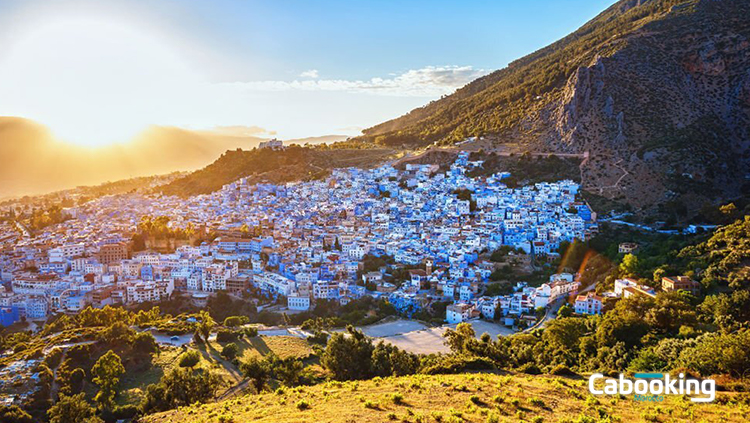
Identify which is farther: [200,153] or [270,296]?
[200,153]

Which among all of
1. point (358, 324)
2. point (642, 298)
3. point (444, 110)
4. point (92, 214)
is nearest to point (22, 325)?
point (358, 324)

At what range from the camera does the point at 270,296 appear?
2625cm

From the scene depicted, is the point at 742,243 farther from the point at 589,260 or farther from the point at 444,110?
the point at 444,110

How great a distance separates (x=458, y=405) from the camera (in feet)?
26.1

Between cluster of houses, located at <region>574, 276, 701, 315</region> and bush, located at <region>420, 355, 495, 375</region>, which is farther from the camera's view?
cluster of houses, located at <region>574, 276, 701, 315</region>

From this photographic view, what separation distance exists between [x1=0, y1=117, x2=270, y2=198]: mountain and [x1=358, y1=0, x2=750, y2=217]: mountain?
2001 inches

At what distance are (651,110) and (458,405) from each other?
35.8 meters

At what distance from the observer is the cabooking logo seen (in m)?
8.12

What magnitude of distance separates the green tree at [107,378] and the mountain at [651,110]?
91.8 feet

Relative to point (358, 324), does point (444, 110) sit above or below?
above

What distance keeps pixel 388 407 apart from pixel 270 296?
63.3 feet

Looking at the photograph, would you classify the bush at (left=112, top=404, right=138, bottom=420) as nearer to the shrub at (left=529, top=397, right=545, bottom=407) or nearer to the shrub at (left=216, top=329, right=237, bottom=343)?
the shrub at (left=216, top=329, right=237, bottom=343)

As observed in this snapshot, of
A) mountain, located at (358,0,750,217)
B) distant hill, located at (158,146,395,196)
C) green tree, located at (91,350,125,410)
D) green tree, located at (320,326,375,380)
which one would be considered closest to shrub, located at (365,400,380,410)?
green tree, located at (320,326,375,380)

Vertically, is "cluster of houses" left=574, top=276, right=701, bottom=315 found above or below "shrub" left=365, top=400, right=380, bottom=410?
below
